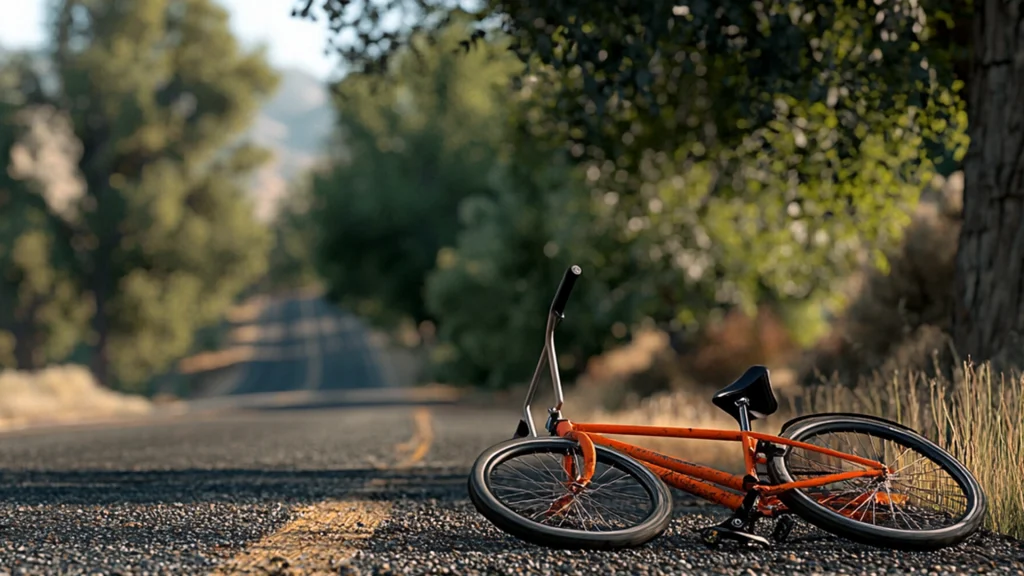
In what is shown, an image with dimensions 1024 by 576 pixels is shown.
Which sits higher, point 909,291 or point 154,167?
point 154,167

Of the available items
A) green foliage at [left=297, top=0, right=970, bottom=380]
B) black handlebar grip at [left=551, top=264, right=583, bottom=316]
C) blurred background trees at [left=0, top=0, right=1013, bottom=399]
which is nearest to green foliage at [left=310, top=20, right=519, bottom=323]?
blurred background trees at [left=0, top=0, right=1013, bottom=399]

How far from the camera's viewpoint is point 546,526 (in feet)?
16.8

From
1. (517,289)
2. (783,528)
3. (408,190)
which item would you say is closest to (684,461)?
(783,528)

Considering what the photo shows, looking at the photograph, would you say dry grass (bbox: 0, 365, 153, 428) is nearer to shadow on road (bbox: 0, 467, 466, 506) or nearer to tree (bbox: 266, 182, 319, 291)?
shadow on road (bbox: 0, 467, 466, 506)

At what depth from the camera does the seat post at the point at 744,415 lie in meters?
5.70

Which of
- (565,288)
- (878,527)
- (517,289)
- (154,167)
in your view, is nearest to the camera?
(878,527)

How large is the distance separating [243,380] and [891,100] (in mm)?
73705

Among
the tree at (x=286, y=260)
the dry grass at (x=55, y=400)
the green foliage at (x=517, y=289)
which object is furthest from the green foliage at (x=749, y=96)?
the tree at (x=286, y=260)

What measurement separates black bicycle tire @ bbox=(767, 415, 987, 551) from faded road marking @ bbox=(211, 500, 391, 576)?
2.06m

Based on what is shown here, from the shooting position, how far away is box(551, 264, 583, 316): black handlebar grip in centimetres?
548

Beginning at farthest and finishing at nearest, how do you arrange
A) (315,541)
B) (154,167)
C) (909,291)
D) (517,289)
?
1. (154,167)
2. (517,289)
3. (909,291)
4. (315,541)

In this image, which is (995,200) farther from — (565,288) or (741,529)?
(565,288)

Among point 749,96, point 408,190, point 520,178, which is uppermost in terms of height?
point 408,190

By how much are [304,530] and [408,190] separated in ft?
141
